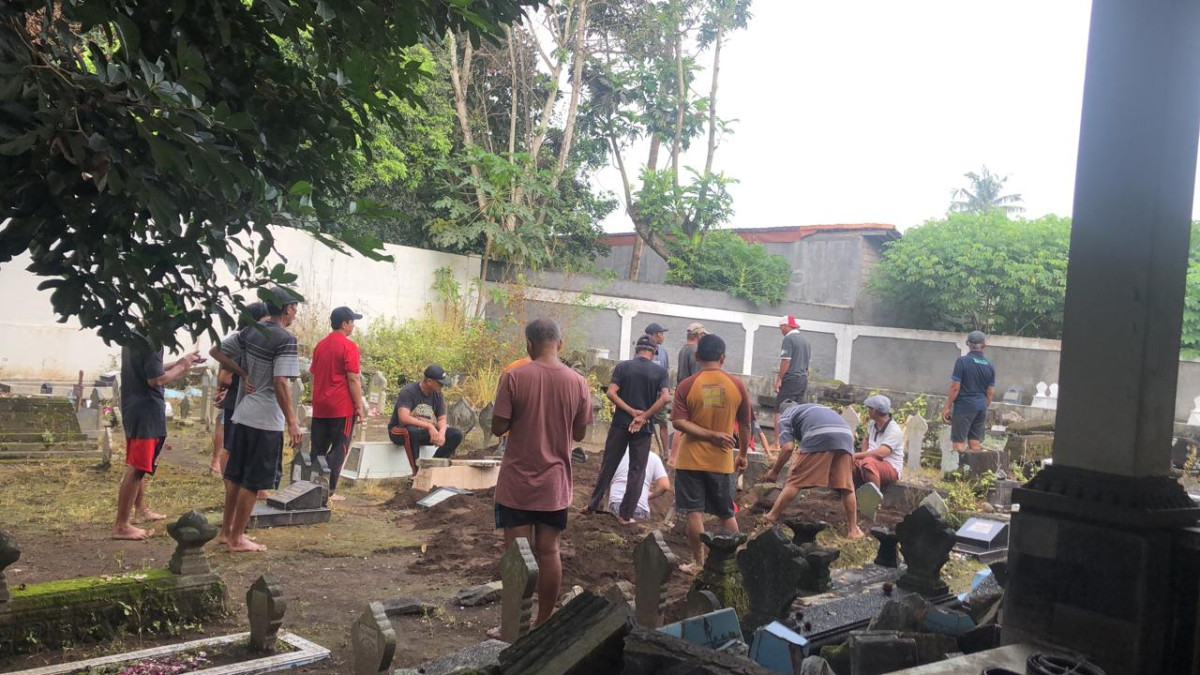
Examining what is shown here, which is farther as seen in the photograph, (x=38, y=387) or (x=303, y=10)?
(x=38, y=387)

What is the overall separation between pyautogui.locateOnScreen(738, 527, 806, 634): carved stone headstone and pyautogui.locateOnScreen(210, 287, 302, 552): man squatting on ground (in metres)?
3.30

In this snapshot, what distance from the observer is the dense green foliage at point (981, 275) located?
24.2 meters

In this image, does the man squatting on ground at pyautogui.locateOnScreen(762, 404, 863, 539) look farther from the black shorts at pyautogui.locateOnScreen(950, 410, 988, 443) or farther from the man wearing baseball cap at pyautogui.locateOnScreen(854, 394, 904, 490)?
the black shorts at pyautogui.locateOnScreen(950, 410, 988, 443)

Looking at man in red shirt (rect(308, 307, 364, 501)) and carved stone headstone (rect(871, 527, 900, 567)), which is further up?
A: man in red shirt (rect(308, 307, 364, 501))

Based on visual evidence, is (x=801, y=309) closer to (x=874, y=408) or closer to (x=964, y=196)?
(x=874, y=408)

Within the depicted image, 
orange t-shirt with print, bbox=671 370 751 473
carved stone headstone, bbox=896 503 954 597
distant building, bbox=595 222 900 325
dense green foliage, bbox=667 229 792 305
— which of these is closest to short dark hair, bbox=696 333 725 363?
orange t-shirt with print, bbox=671 370 751 473

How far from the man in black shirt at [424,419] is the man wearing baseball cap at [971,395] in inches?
237

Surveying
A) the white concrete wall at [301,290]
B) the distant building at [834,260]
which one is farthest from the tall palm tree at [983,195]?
the white concrete wall at [301,290]

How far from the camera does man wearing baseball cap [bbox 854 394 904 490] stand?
8.34 m

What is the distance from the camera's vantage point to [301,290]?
1606 cm

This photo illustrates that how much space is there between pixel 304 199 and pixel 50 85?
0.82 m

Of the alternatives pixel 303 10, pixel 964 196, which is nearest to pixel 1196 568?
pixel 303 10

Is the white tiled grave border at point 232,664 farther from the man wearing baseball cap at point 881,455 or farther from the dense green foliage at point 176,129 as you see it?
the man wearing baseball cap at point 881,455

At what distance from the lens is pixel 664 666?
2715 mm
